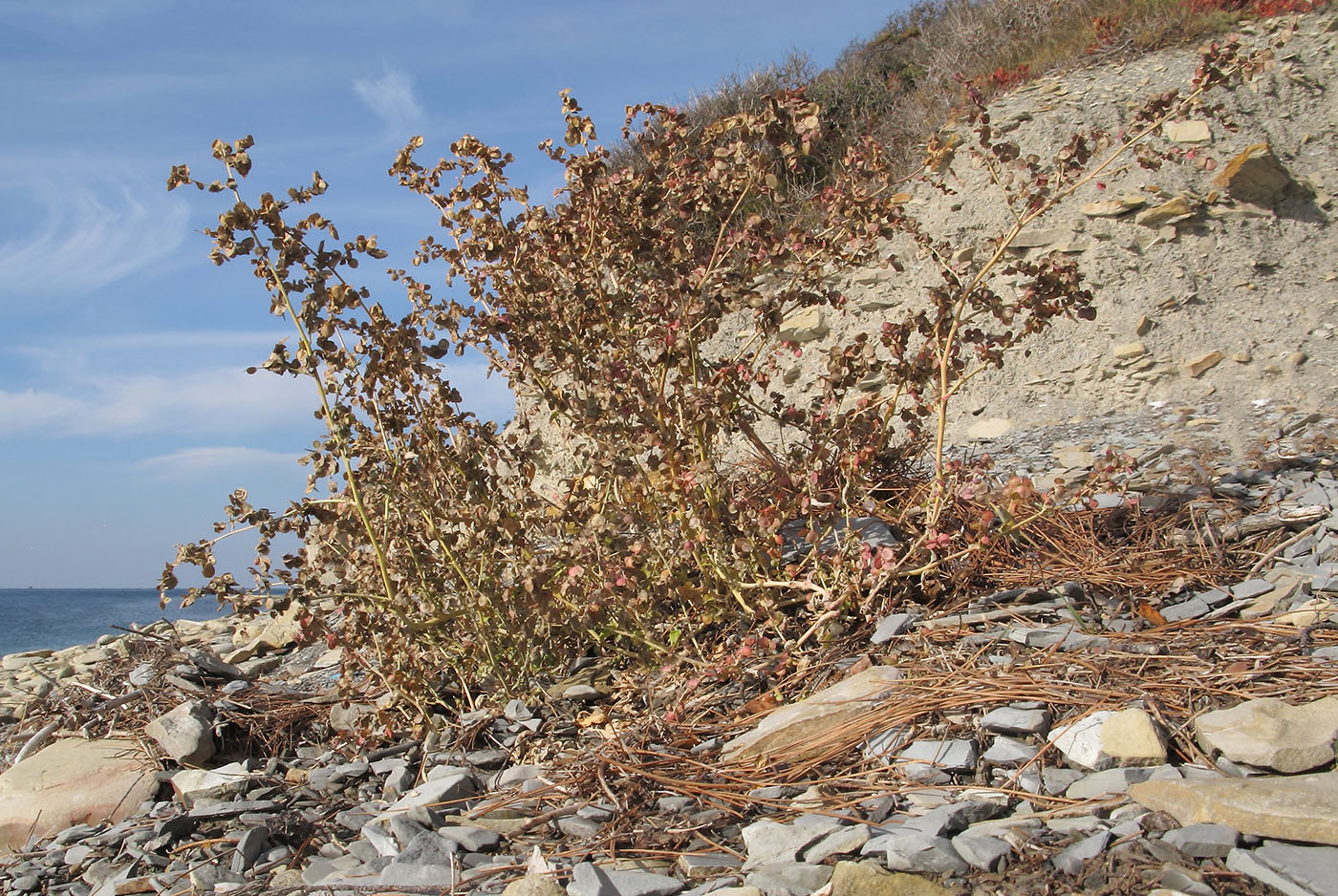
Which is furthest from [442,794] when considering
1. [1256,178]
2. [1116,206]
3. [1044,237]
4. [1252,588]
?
[1256,178]

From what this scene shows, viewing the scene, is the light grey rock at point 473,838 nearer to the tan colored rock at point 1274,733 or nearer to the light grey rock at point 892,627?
the light grey rock at point 892,627

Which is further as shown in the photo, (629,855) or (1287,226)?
(1287,226)

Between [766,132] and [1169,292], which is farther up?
[766,132]

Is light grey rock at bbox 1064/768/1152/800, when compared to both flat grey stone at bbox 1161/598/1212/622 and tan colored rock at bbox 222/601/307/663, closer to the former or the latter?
flat grey stone at bbox 1161/598/1212/622

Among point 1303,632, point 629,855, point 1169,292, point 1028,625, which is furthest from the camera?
point 1169,292

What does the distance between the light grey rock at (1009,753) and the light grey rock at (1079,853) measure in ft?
1.37

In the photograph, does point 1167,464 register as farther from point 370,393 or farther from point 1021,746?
point 370,393

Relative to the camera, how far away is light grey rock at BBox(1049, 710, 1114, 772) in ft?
6.64

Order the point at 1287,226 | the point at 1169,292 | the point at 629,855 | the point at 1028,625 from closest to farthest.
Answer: the point at 629,855 < the point at 1028,625 < the point at 1169,292 < the point at 1287,226

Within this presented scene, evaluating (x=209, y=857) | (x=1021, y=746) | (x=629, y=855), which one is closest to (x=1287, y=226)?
(x=1021, y=746)

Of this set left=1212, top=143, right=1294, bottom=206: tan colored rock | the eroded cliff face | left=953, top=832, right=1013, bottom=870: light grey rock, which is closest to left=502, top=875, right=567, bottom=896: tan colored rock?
left=953, top=832, right=1013, bottom=870: light grey rock

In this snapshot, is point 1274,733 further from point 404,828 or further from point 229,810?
point 229,810

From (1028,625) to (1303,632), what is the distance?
706 millimetres

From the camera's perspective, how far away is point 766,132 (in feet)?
9.61
